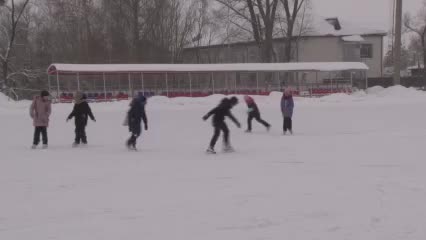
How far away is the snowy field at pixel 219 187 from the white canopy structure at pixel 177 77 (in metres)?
17.1

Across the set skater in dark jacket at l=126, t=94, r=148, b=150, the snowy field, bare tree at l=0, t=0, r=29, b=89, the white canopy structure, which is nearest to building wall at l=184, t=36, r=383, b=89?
the white canopy structure

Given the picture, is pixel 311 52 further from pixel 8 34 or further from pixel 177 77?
pixel 8 34

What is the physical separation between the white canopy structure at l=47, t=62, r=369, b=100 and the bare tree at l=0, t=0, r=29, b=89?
3.93 meters

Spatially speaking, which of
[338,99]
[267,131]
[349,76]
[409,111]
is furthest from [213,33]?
[267,131]

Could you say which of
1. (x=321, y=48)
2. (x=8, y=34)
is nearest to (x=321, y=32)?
(x=321, y=48)

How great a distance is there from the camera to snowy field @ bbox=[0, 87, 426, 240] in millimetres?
5938

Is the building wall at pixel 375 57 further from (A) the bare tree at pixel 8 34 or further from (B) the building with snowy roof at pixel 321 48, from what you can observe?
(A) the bare tree at pixel 8 34

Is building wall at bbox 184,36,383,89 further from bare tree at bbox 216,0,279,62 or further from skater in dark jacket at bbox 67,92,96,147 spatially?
skater in dark jacket at bbox 67,92,96,147

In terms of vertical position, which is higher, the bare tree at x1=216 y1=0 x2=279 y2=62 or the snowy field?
the bare tree at x1=216 y1=0 x2=279 y2=62

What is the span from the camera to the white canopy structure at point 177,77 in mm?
33344

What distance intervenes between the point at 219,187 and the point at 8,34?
40.5 meters

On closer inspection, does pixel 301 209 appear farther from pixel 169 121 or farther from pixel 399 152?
pixel 169 121

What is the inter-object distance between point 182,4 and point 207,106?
2806 cm

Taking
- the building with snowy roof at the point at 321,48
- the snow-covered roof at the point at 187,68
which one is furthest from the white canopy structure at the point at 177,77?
the building with snowy roof at the point at 321,48
